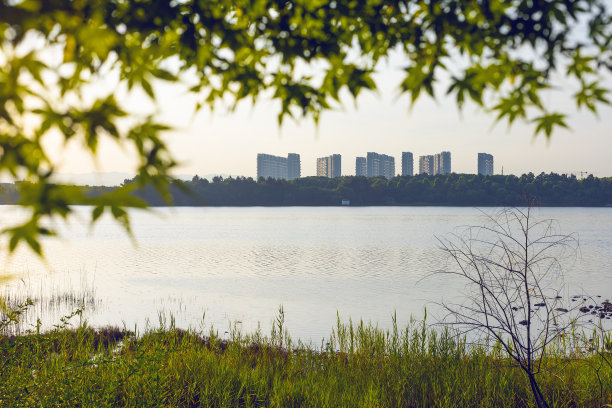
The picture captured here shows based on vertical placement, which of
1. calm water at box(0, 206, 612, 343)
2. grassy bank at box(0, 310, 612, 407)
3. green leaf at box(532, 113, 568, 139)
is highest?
green leaf at box(532, 113, 568, 139)

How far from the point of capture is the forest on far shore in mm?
113125

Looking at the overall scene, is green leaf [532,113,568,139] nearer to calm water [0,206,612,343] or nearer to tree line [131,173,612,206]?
calm water [0,206,612,343]

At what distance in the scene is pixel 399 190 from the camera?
13925cm

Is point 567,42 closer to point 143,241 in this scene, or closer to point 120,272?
point 120,272

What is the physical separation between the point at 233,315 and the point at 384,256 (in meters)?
20.9

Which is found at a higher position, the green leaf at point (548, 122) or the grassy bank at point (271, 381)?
the green leaf at point (548, 122)

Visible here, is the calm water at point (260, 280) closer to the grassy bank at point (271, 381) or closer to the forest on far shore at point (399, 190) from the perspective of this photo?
the grassy bank at point (271, 381)

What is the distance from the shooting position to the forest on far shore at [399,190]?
371 feet

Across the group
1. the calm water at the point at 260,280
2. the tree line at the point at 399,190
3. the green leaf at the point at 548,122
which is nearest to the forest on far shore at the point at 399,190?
the tree line at the point at 399,190

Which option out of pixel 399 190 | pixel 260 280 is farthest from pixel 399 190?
pixel 260 280

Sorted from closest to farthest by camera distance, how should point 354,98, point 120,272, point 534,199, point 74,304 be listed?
point 354,98, point 534,199, point 74,304, point 120,272

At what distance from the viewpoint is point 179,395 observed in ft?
24.1

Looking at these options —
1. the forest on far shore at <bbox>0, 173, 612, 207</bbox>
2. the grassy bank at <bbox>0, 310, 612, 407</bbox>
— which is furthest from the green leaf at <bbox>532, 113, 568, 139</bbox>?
the forest on far shore at <bbox>0, 173, 612, 207</bbox>

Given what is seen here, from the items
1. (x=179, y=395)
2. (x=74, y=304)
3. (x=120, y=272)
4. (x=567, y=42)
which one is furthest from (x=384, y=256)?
(x=567, y=42)
